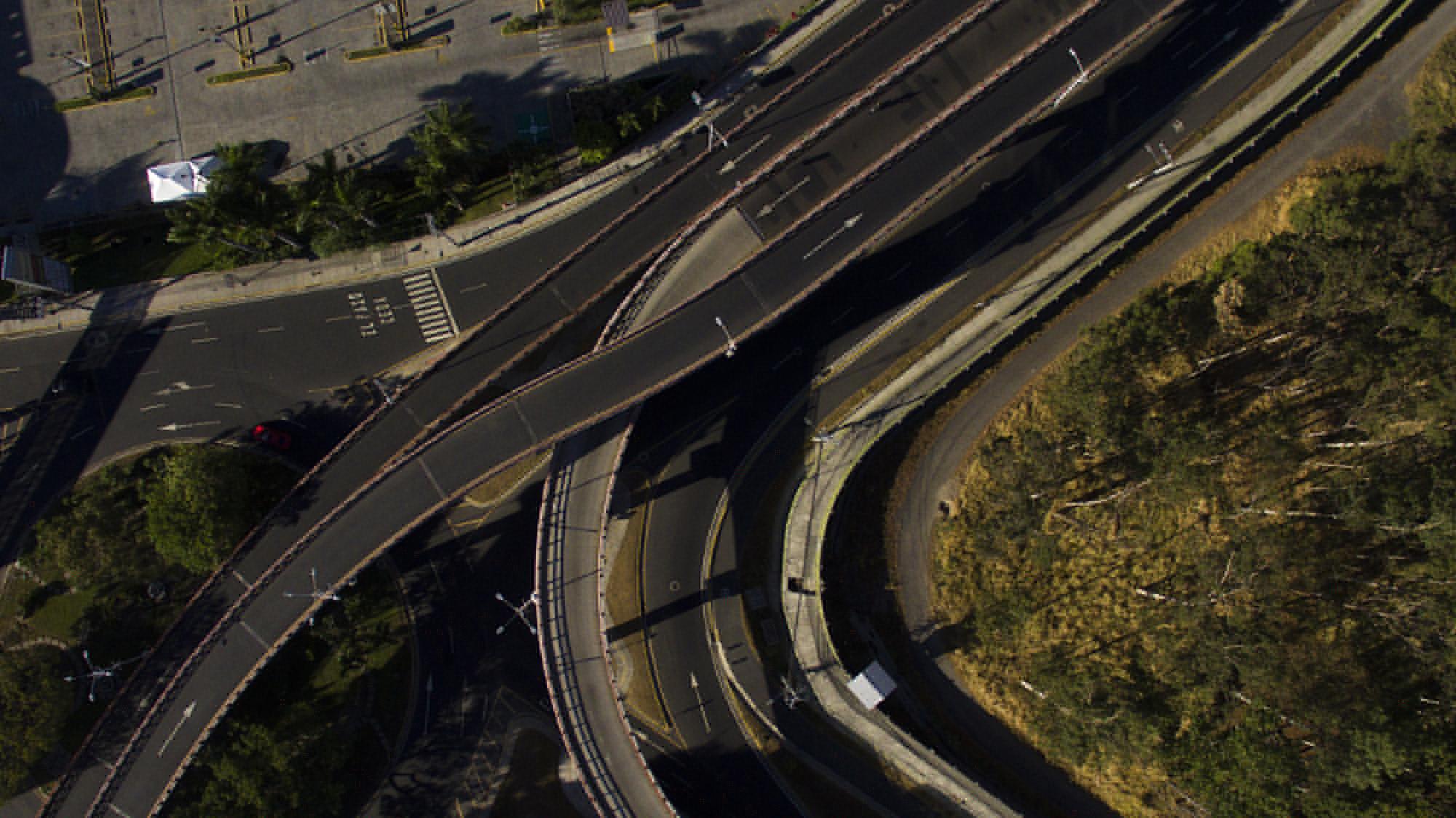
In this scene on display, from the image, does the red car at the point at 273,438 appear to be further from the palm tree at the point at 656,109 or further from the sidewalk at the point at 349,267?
the palm tree at the point at 656,109

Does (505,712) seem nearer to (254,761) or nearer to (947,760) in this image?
Answer: (254,761)

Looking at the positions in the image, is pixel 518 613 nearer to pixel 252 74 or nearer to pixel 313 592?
pixel 313 592

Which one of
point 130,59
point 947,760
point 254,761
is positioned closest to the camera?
point 254,761

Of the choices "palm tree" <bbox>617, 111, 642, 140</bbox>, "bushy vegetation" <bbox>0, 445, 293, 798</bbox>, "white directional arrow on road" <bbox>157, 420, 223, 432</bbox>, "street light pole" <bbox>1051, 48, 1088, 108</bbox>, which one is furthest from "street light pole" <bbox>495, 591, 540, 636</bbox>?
"street light pole" <bbox>1051, 48, 1088, 108</bbox>

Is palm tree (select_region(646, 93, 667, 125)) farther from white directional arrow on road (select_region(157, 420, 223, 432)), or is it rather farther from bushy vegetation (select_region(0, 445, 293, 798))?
white directional arrow on road (select_region(157, 420, 223, 432))

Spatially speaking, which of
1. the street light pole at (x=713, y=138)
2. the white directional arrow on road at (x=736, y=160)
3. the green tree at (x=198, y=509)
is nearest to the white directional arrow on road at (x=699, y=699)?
the green tree at (x=198, y=509)

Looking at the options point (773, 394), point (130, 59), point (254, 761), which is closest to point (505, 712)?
point (254, 761)
